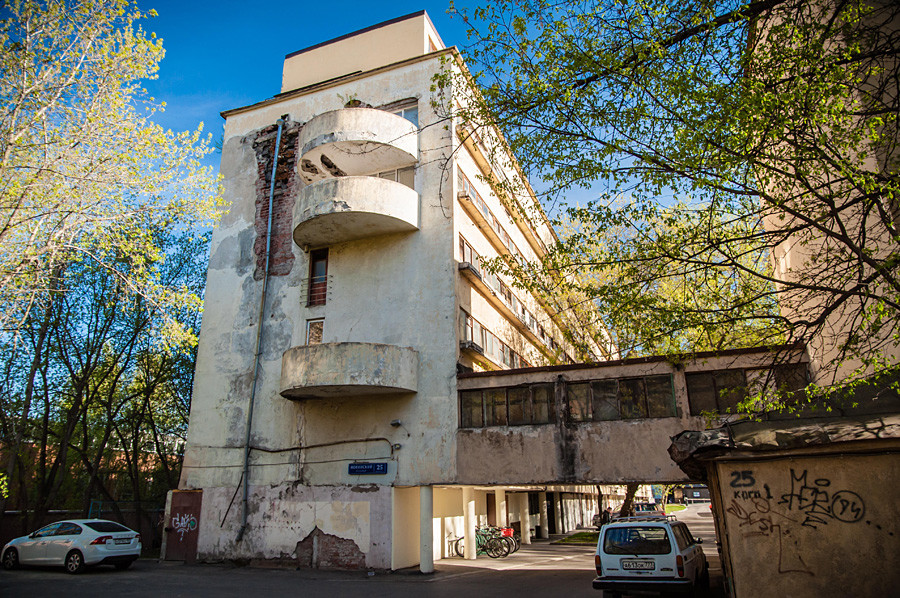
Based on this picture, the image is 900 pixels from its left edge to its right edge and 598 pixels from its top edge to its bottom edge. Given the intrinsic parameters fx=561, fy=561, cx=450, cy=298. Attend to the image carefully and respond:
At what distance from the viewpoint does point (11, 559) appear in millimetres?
16172

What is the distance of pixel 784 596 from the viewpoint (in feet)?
24.8

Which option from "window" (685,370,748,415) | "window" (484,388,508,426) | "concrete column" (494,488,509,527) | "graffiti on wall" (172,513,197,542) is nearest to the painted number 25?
"window" (685,370,748,415)

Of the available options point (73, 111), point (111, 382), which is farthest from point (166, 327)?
point (111, 382)

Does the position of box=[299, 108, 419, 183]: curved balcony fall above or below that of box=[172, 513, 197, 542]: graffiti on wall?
Answer: above

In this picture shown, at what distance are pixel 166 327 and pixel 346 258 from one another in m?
7.77

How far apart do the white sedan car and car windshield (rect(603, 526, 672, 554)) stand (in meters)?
13.4

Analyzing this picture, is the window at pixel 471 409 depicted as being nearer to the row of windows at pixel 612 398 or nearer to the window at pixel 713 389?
the row of windows at pixel 612 398

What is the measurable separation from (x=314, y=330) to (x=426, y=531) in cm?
757

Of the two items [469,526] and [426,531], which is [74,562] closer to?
[426,531]

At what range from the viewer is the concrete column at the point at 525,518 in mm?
29031

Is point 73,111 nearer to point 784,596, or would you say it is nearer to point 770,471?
point 770,471

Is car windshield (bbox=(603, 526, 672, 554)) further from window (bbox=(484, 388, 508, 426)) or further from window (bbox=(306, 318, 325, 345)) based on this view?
window (bbox=(306, 318, 325, 345))

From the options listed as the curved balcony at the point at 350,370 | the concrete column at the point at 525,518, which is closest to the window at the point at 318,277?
the curved balcony at the point at 350,370

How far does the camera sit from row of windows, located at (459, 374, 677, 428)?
48.8 ft
